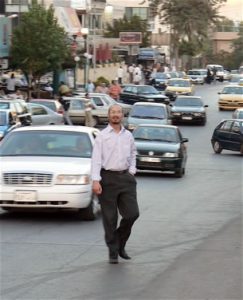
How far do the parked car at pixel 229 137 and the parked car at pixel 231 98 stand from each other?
914 inches

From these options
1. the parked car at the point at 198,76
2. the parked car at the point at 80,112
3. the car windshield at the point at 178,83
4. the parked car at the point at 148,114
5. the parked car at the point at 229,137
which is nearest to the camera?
the parked car at the point at 229,137

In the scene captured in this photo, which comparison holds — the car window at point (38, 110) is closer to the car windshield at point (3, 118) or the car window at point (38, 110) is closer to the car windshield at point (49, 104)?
the car windshield at point (49, 104)

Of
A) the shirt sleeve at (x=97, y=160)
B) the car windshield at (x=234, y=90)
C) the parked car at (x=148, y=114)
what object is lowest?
the car windshield at (x=234, y=90)

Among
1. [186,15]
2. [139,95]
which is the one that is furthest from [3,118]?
[186,15]

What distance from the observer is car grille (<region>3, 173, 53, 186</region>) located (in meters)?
14.0

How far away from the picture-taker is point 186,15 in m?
107

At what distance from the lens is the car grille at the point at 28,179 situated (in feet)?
46.0

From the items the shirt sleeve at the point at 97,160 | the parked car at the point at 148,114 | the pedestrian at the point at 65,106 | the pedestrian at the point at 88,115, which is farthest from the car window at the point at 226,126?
the shirt sleeve at the point at 97,160

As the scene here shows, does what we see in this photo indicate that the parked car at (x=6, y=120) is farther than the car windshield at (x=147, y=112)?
No

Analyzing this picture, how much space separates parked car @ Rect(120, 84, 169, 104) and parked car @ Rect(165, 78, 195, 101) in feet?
24.3

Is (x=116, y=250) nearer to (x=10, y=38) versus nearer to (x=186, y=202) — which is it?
(x=186, y=202)

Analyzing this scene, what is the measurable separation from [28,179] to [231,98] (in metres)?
44.9

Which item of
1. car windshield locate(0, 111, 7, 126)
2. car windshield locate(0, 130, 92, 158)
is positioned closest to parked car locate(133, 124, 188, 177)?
car windshield locate(0, 111, 7, 126)

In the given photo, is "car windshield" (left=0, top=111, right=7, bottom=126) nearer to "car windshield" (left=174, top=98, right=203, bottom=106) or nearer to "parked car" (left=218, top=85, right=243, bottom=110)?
"car windshield" (left=174, top=98, right=203, bottom=106)
